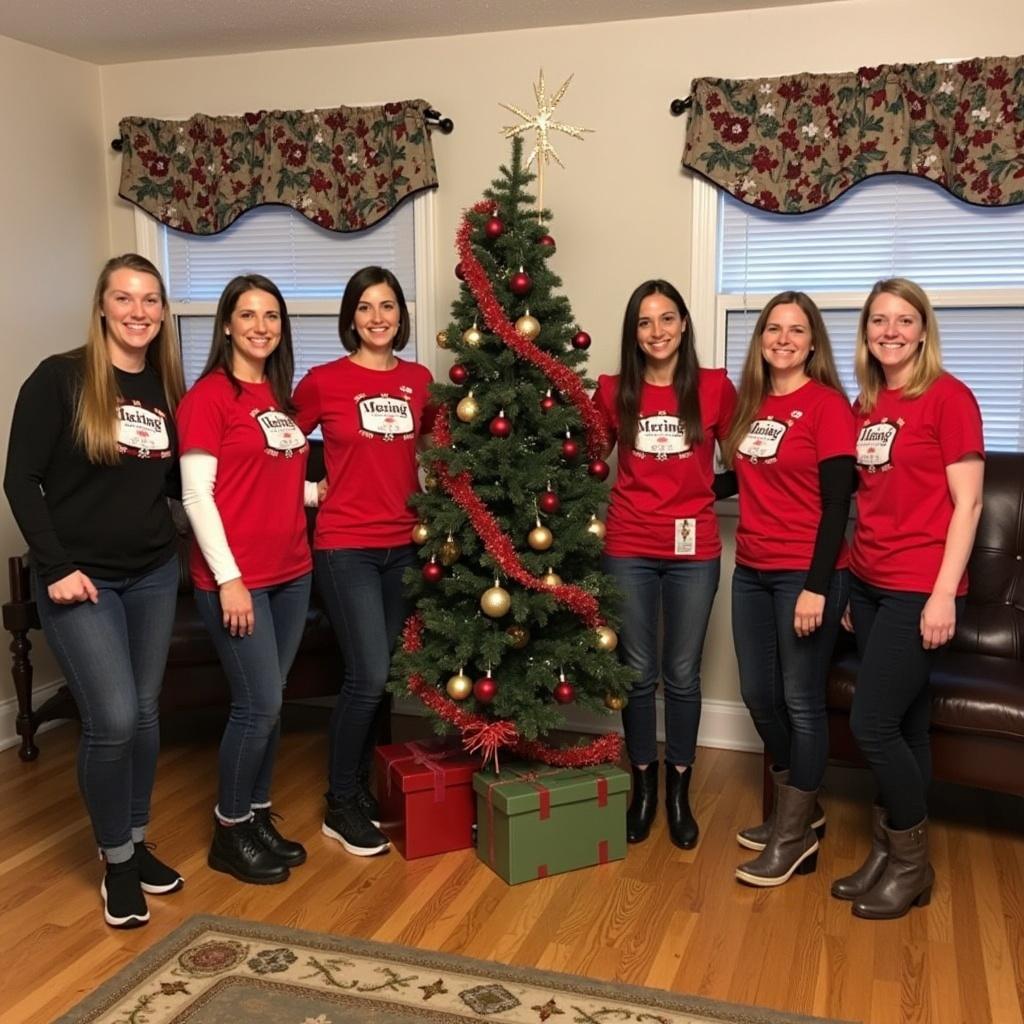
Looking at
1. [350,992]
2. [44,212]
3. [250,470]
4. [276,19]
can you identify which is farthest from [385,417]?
[44,212]

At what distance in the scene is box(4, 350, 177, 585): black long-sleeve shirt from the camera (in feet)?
7.82

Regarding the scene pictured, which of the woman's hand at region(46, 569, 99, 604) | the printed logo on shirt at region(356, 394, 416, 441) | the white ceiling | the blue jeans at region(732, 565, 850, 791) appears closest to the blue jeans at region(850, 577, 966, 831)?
the blue jeans at region(732, 565, 850, 791)

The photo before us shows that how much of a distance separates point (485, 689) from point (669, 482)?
2.43 feet

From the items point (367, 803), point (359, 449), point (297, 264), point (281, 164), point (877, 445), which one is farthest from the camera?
point (297, 264)

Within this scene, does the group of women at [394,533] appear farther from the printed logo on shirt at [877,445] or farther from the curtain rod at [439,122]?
the curtain rod at [439,122]

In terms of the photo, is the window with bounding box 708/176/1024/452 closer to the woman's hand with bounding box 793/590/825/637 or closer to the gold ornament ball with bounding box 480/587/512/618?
the woman's hand with bounding box 793/590/825/637

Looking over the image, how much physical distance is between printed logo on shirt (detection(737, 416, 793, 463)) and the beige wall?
8.76 ft

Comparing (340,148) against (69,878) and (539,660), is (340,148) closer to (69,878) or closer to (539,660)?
(539,660)

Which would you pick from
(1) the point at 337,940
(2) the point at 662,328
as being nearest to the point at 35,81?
(2) the point at 662,328

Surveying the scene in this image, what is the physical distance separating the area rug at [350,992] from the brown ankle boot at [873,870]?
0.54m

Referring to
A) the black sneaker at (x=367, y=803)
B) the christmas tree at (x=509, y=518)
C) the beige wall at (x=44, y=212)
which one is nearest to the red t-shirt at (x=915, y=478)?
the christmas tree at (x=509, y=518)

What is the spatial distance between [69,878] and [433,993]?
3.76ft

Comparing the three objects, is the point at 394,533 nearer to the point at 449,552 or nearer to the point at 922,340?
the point at 449,552

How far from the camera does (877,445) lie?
2.57m
